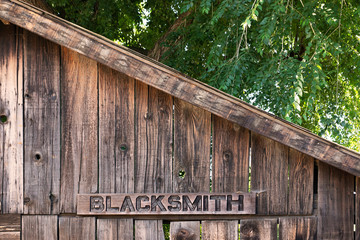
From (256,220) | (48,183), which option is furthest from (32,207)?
(256,220)

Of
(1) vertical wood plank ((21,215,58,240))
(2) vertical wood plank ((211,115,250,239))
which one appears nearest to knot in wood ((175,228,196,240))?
(2) vertical wood plank ((211,115,250,239))

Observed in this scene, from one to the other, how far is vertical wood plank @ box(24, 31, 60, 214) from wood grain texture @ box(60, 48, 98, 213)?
0.05 metres

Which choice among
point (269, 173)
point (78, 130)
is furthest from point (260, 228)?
point (78, 130)

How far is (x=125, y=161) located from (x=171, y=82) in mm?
701

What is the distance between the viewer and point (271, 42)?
18.6 feet

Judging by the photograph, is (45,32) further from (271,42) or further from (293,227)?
(271,42)

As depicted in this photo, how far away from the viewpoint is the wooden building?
10.7ft

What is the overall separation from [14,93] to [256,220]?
1997mm

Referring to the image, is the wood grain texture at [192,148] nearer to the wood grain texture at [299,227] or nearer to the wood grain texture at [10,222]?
the wood grain texture at [299,227]

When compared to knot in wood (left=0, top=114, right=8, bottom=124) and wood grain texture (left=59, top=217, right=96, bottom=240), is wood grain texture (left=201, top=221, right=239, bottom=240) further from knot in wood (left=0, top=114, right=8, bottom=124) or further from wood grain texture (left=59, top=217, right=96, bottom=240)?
knot in wood (left=0, top=114, right=8, bottom=124)

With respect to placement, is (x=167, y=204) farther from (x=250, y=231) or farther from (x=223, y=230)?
(x=250, y=231)

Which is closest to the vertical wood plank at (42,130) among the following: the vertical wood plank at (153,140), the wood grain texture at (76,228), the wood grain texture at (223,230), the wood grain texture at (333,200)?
the wood grain texture at (76,228)

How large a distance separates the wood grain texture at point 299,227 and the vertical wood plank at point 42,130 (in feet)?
5.46

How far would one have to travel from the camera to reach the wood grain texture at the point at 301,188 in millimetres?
3254
